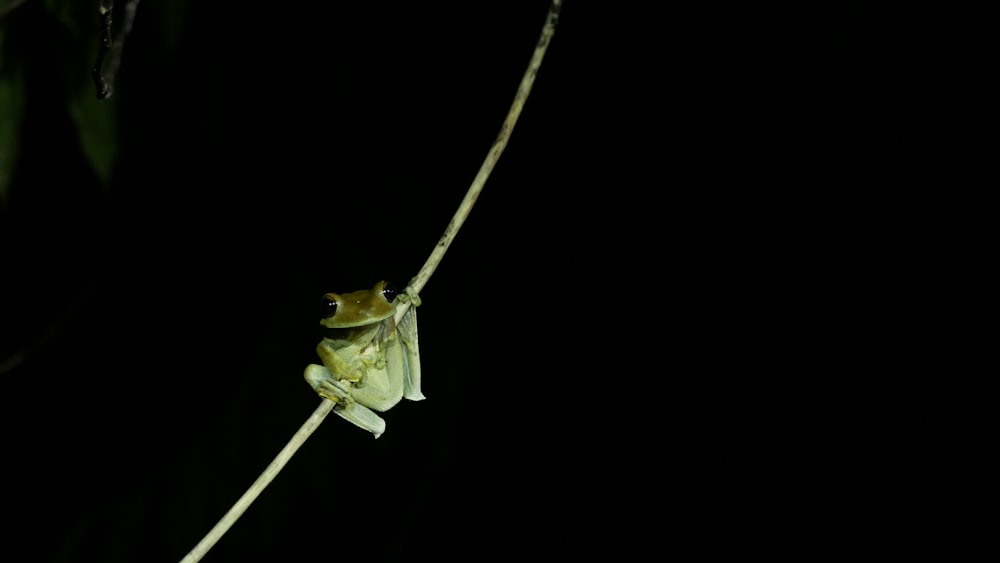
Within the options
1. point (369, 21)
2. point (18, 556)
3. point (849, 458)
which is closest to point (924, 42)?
point (849, 458)

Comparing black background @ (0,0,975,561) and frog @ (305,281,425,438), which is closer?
frog @ (305,281,425,438)

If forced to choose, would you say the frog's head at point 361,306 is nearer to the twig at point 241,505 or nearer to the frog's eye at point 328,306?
the frog's eye at point 328,306

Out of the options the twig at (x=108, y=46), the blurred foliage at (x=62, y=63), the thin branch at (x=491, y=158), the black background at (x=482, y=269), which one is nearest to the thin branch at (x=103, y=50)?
the twig at (x=108, y=46)

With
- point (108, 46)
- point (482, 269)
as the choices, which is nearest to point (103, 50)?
point (108, 46)

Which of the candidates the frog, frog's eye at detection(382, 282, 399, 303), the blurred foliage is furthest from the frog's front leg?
the blurred foliage

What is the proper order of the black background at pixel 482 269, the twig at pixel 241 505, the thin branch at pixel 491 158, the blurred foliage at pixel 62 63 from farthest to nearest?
the black background at pixel 482 269 < the blurred foliage at pixel 62 63 < the thin branch at pixel 491 158 < the twig at pixel 241 505

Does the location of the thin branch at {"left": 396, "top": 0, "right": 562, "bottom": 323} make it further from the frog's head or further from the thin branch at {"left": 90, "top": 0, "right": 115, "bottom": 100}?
the thin branch at {"left": 90, "top": 0, "right": 115, "bottom": 100}
